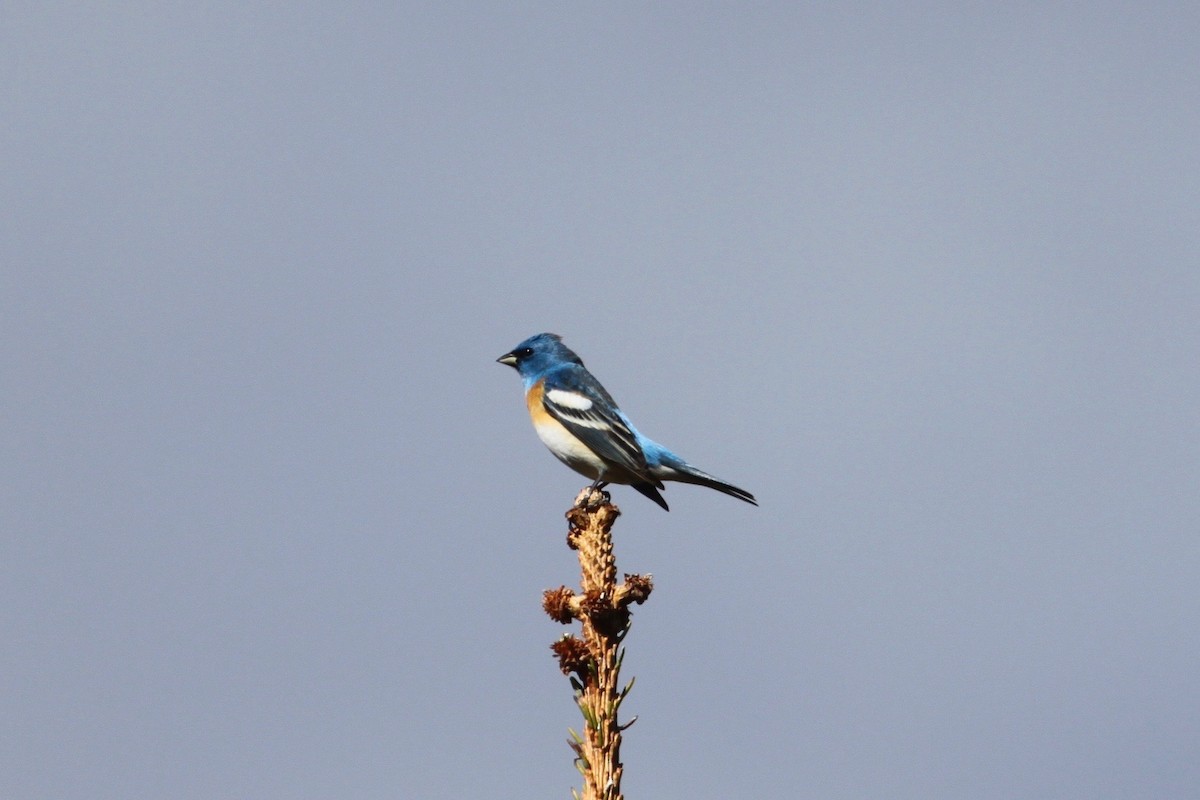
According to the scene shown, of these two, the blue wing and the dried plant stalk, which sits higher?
the blue wing

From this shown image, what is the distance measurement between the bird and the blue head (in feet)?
0.33

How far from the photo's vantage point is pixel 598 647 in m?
6.66

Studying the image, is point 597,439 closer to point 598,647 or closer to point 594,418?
point 594,418

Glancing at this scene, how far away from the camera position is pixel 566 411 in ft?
48.4

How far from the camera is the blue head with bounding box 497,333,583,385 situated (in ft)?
51.9

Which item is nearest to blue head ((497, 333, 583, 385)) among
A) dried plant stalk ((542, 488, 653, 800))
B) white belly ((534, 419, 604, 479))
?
white belly ((534, 419, 604, 479))

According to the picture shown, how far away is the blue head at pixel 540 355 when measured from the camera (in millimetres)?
15828

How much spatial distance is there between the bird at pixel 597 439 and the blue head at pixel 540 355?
0.33ft

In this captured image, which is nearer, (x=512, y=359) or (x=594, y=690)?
(x=594, y=690)

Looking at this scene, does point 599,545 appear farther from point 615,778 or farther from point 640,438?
point 640,438

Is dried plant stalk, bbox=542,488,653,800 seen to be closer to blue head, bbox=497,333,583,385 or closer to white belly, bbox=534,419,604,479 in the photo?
white belly, bbox=534,419,604,479

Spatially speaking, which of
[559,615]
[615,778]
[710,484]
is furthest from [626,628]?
[710,484]

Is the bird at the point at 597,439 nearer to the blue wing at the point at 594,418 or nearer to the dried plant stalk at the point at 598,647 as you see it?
the blue wing at the point at 594,418

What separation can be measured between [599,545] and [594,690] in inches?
35.0
